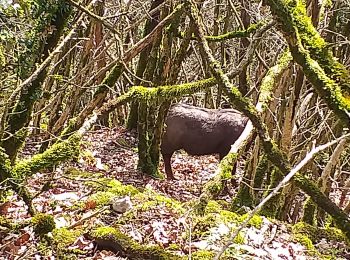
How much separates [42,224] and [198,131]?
6.91 meters

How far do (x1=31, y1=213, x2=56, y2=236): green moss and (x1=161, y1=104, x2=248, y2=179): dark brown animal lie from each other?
6.48 meters

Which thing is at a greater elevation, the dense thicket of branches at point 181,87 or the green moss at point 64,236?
the dense thicket of branches at point 181,87

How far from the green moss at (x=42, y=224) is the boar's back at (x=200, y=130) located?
6.52m

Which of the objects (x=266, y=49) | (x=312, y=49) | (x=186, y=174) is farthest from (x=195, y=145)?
(x=312, y=49)

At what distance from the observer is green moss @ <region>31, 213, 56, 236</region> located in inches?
166

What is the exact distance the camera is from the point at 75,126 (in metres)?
5.70

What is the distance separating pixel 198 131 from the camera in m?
10.9

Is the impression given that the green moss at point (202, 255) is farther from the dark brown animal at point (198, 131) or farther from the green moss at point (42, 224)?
the dark brown animal at point (198, 131)

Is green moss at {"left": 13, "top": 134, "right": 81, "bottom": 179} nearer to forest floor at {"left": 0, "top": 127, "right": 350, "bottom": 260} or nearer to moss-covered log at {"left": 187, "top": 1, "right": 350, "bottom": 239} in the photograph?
forest floor at {"left": 0, "top": 127, "right": 350, "bottom": 260}

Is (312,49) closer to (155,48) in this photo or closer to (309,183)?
(309,183)

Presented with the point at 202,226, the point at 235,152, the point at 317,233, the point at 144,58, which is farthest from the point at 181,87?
the point at 144,58

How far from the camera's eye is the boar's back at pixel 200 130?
1073 cm

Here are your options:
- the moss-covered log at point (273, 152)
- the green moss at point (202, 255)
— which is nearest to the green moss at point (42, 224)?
the green moss at point (202, 255)

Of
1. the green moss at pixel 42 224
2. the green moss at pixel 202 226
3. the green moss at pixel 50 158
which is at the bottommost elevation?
the green moss at pixel 202 226
